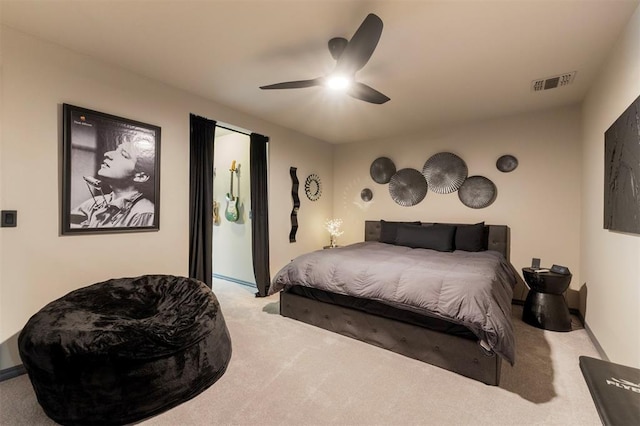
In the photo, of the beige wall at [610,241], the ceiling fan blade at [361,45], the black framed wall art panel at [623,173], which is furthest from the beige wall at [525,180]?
the ceiling fan blade at [361,45]

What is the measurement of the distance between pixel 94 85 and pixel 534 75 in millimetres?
3944

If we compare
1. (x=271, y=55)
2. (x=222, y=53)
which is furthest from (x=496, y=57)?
(x=222, y=53)

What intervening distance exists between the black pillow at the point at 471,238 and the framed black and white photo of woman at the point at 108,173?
359cm

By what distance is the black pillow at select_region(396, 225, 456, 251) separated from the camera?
11.9 feet

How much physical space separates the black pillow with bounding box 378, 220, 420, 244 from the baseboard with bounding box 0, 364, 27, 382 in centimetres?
399

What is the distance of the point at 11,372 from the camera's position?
197cm

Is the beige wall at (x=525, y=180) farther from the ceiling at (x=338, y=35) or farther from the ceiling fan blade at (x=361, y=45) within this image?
the ceiling fan blade at (x=361, y=45)

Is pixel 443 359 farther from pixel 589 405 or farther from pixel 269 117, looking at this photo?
pixel 269 117

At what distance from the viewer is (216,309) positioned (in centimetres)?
→ 217

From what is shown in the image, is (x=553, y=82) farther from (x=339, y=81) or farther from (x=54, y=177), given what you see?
(x=54, y=177)

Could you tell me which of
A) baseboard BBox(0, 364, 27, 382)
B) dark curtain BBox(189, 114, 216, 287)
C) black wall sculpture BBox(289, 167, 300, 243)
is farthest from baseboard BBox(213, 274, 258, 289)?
baseboard BBox(0, 364, 27, 382)

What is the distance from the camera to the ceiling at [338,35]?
1.77 m

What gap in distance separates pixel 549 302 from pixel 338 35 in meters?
3.23

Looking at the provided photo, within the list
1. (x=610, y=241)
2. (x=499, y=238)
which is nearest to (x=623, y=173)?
(x=610, y=241)
